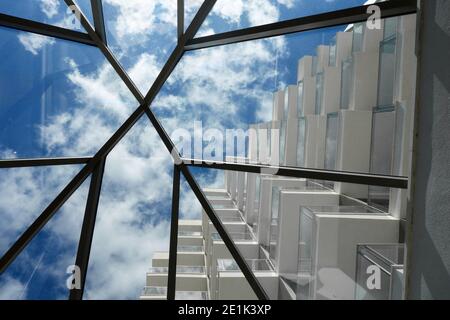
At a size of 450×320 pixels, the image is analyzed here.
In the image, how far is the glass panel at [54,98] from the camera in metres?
6.13

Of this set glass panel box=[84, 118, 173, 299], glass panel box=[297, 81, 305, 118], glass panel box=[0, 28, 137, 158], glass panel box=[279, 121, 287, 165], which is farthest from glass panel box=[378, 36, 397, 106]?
glass panel box=[0, 28, 137, 158]

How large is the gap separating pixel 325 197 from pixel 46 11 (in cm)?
583

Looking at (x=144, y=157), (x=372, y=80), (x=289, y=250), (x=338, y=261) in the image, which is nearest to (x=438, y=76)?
(x=372, y=80)

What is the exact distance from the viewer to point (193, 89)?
21.2ft

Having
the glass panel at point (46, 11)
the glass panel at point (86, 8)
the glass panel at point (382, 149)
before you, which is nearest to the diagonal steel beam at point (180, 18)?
the glass panel at point (86, 8)

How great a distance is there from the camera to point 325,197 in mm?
5406

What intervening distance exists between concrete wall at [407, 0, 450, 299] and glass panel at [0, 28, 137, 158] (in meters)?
4.99

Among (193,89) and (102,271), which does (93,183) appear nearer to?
(102,271)

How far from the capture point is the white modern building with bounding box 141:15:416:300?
4316 mm

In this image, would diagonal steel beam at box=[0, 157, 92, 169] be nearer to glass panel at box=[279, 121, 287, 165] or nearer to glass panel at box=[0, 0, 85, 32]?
glass panel at box=[0, 0, 85, 32]

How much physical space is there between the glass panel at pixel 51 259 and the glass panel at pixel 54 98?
A: 736 mm

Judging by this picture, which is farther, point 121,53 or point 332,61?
point 121,53

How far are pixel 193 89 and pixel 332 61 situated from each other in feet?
8.27

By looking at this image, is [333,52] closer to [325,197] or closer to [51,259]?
[325,197]
